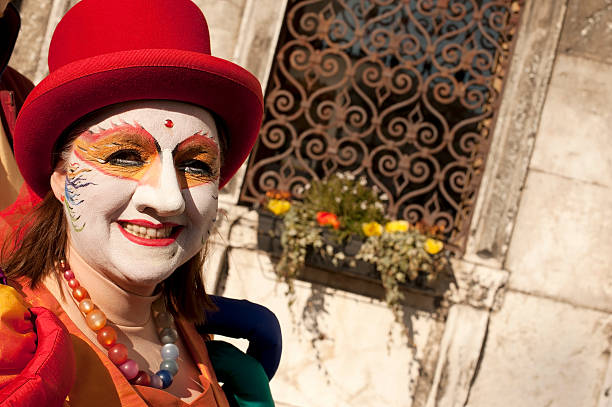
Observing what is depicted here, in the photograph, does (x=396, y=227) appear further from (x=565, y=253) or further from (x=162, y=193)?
(x=162, y=193)

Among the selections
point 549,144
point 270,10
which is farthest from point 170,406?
point 549,144

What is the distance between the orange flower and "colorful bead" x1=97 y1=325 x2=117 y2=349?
240 cm

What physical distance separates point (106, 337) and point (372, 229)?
2534 millimetres

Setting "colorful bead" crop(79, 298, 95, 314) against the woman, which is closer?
the woman

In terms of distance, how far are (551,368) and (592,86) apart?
1.84 m

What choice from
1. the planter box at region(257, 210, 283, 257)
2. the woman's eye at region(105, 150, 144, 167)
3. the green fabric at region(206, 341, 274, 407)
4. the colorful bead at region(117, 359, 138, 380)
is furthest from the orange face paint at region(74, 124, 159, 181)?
the planter box at region(257, 210, 283, 257)

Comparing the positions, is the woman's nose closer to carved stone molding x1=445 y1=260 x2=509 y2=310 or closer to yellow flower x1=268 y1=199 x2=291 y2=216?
yellow flower x1=268 y1=199 x2=291 y2=216

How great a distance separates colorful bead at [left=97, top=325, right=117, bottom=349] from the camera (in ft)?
4.29

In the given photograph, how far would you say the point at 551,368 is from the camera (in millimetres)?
3908

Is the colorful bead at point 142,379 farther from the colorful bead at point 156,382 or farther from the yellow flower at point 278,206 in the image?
the yellow flower at point 278,206

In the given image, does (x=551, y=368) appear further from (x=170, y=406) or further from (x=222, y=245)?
(x=170, y=406)

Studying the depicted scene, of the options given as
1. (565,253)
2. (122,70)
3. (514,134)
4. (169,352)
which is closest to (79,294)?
(169,352)

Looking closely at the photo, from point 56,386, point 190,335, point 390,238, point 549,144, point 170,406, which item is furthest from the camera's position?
point 549,144

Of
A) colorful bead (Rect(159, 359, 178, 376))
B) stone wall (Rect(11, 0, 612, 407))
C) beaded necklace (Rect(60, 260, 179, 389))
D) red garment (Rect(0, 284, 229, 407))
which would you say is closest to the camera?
red garment (Rect(0, 284, 229, 407))
